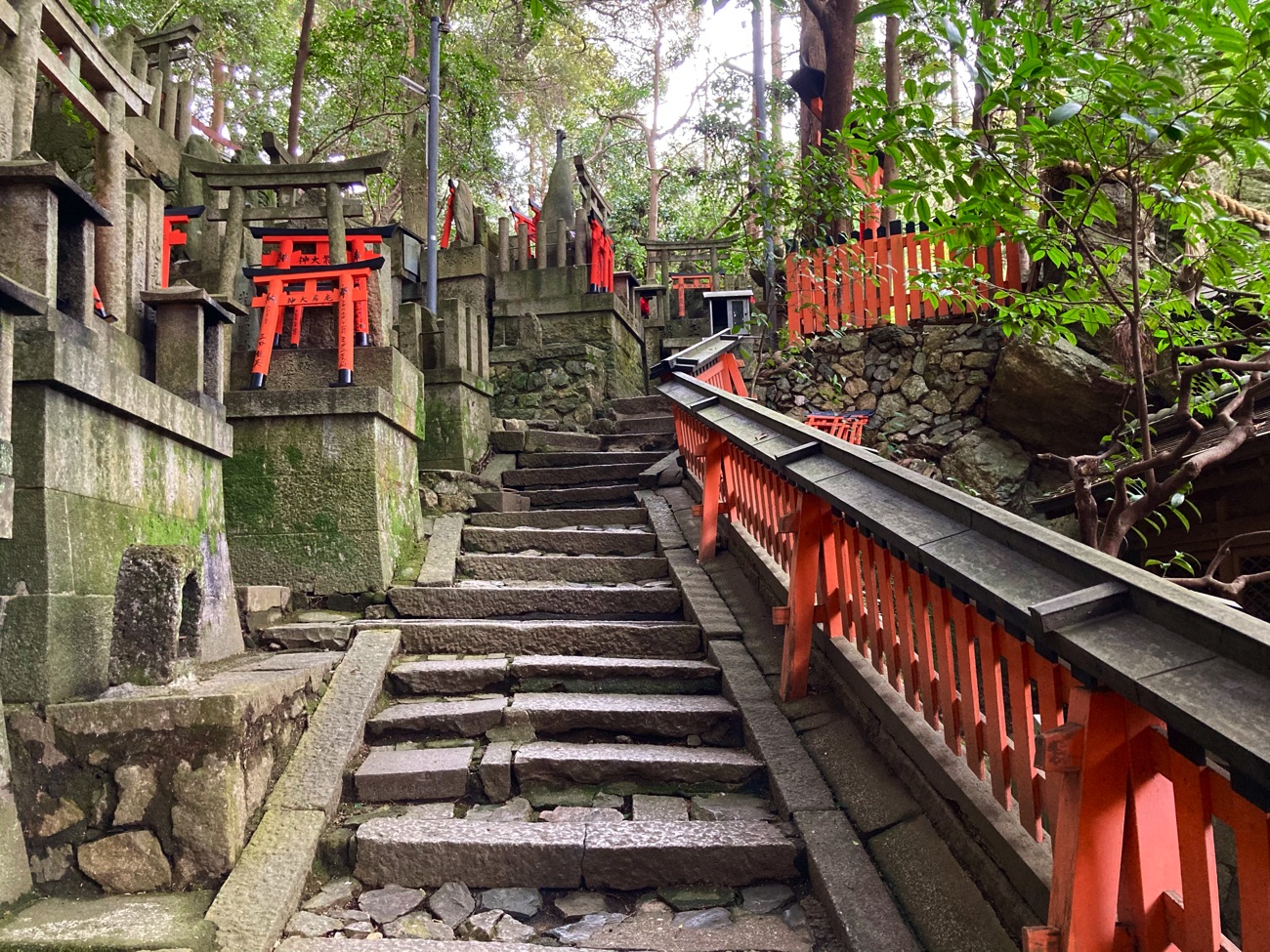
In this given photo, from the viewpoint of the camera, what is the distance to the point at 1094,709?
1606mm

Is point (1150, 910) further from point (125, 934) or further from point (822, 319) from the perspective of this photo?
point (822, 319)

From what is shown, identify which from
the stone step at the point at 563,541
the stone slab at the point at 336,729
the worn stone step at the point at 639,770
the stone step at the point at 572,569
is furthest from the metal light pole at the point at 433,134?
the worn stone step at the point at 639,770

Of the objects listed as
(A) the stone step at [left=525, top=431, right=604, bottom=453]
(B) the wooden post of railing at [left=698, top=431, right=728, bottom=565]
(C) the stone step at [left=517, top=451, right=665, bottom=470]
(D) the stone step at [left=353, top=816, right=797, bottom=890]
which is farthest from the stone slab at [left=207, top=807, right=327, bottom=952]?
(A) the stone step at [left=525, top=431, right=604, bottom=453]

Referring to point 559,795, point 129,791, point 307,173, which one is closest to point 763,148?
point 307,173

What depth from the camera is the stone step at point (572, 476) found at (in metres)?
7.70

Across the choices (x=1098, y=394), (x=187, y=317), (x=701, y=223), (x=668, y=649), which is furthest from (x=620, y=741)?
(x=701, y=223)

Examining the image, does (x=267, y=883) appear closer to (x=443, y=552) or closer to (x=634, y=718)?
(x=634, y=718)

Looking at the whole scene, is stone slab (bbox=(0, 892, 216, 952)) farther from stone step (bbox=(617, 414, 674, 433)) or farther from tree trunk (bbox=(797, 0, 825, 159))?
tree trunk (bbox=(797, 0, 825, 159))

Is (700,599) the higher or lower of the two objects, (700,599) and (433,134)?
the lower

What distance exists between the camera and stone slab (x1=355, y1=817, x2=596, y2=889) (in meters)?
2.85

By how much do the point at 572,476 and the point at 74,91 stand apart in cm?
479

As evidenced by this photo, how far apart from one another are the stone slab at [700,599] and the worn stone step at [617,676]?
232mm

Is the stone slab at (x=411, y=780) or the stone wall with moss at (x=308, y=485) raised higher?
the stone wall with moss at (x=308, y=485)

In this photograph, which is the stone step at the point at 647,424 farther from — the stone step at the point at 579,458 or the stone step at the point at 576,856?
the stone step at the point at 576,856
